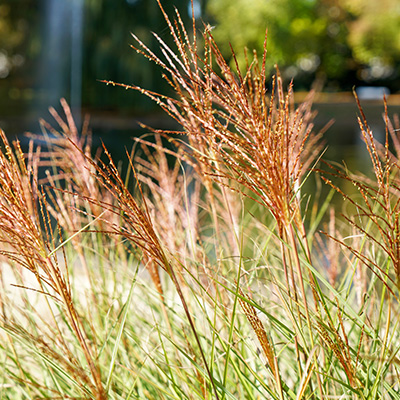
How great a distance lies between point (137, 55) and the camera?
10.7 meters

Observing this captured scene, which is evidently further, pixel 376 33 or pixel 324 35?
pixel 324 35

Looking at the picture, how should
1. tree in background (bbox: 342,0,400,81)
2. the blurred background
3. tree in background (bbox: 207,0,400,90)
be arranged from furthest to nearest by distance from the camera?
tree in background (bbox: 342,0,400,81), tree in background (bbox: 207,0,400,90), the blurred background

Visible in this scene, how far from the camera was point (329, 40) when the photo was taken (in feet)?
75.0

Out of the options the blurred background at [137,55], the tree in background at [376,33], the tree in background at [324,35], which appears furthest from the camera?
the tree in background at [376,33]

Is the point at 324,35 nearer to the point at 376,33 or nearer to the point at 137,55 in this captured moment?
the point at 376,33

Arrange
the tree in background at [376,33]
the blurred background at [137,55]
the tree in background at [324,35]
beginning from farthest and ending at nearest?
Answer: the tree in background at [376,33], the tree in background at [324,35], the blurred background at [137,55]

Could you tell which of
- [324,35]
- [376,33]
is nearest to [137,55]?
[376,33]

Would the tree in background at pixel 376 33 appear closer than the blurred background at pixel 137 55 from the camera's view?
No

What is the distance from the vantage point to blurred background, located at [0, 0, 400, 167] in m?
11.2

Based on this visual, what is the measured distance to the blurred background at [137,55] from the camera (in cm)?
1120

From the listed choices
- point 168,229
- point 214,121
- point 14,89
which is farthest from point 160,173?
point 14,89

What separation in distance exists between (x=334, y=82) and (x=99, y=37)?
48.6 ft

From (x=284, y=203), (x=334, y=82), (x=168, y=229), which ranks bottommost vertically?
(x=334, y=82)

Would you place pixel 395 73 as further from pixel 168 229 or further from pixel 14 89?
pixel 168 229
